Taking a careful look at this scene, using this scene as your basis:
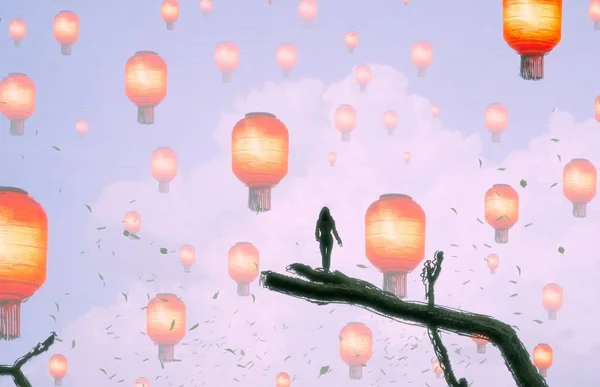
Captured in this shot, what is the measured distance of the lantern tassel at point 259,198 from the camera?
912 cm

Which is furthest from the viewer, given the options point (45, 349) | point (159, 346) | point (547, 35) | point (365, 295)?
point (159, 346)

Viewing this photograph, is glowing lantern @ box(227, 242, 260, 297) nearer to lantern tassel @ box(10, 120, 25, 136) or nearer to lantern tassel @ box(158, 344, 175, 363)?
lantern tassel @ box(158, 344, 175, 363)

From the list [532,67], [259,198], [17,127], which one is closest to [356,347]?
[259,198]

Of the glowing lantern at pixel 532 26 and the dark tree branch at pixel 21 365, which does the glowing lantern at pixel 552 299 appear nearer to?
the glowing lantern at pixel 532 26

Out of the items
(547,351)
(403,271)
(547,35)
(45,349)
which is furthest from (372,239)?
(45,349)

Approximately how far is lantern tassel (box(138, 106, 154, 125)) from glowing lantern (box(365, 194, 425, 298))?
280 cm

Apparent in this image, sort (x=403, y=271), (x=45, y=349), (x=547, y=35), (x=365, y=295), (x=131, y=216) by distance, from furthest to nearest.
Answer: (x=131, y=216) < (x=403, y=271) < (x=547, y=35) < (x=45, y=349) < (x=365, y=295)

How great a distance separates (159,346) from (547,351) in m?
5.54

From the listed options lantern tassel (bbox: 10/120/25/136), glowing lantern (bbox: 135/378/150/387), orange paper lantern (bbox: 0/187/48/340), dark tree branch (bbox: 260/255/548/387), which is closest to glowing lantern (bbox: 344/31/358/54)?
lantern tassel (bbox: 10/120/25/136)

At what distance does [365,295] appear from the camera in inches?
52.9

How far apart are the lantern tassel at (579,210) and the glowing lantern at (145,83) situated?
4.96m

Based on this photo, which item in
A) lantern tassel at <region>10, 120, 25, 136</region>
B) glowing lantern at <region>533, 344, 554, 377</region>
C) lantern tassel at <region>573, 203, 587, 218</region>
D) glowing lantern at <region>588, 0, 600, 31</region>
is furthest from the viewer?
glowing lantern at <region>533, 344, 554, 377</region>

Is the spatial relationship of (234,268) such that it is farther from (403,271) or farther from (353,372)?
(403,271)

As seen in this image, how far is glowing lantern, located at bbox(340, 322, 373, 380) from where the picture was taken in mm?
12555
